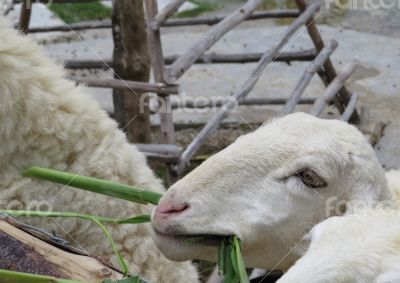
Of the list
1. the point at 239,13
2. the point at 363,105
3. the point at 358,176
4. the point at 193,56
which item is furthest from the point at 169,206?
the point at 363,105

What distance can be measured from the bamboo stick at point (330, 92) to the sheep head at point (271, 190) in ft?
10.4

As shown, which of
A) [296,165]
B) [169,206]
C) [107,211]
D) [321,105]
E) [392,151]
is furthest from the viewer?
[392,151]

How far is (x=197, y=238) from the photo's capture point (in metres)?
2.89

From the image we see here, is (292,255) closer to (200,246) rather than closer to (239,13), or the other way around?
(200,246)

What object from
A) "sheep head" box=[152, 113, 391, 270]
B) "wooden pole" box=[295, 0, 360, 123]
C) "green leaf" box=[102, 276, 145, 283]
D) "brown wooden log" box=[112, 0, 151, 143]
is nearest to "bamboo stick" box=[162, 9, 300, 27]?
"wooden pole" box=[295, 0, 360, 123]

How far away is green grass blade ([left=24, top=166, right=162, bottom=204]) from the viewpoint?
311 centimetres

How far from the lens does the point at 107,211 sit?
3.44 m

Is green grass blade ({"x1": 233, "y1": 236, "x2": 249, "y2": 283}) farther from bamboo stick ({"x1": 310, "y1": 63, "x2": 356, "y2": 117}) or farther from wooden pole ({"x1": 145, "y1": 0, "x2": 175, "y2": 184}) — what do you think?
bamboo stick ({"x1": 310, "y1": 63, "x2": 356, "y2": 117})

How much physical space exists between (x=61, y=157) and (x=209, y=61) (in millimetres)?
4041

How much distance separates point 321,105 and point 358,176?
3467mm

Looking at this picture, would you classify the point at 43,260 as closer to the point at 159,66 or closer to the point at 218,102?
the point at 159,66

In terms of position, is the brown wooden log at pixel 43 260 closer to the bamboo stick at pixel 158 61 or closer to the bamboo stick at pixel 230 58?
the bamboo stick at pixel 158 61

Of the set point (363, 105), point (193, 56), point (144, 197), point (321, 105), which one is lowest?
point (363, 105)

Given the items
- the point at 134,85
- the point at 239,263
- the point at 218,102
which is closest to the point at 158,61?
the point at 134,85
